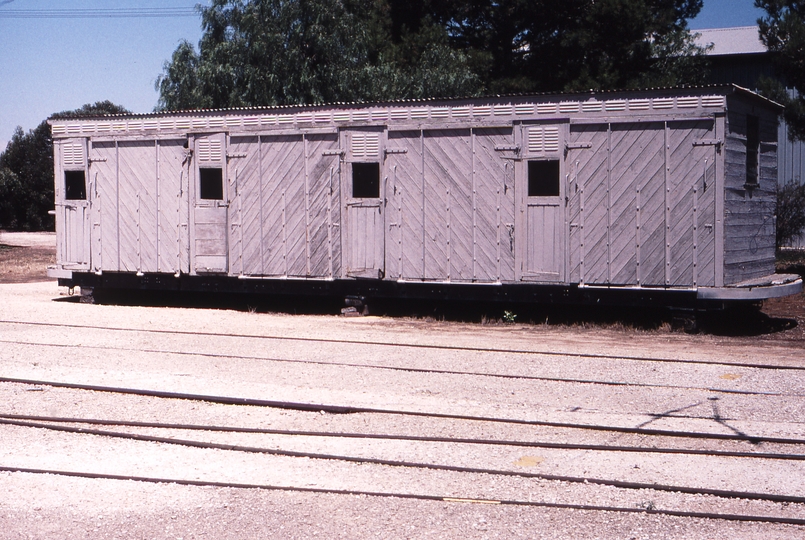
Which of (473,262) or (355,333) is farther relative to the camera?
(473,262)

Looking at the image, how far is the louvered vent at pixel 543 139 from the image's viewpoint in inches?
539

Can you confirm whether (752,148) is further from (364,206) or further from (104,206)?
(104,206)

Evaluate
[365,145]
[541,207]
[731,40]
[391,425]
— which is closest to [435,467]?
[391,425]

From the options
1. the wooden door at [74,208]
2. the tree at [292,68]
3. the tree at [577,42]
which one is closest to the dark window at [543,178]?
the wooden door at [74,208]

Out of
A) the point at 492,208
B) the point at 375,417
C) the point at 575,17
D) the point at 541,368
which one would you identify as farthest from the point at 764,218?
the point at 575,17

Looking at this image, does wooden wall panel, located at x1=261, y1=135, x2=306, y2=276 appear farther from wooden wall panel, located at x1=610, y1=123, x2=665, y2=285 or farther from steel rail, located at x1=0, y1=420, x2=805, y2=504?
steel rail, located at x1=0, y1=420, x2=805, y2=504

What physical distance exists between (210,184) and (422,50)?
19344 mm

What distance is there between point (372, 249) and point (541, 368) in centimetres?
539

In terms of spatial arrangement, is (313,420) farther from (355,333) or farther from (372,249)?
(372,249)

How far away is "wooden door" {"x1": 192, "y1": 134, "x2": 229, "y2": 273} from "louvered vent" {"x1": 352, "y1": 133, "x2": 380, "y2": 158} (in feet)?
8.57

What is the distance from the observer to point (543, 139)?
13766mm

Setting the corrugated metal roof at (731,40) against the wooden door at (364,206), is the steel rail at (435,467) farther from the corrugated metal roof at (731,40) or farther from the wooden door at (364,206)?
the corrugated metal roof at (731,40)

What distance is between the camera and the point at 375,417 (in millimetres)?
7949

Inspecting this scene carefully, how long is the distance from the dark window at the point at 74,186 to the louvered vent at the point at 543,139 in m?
9.08
